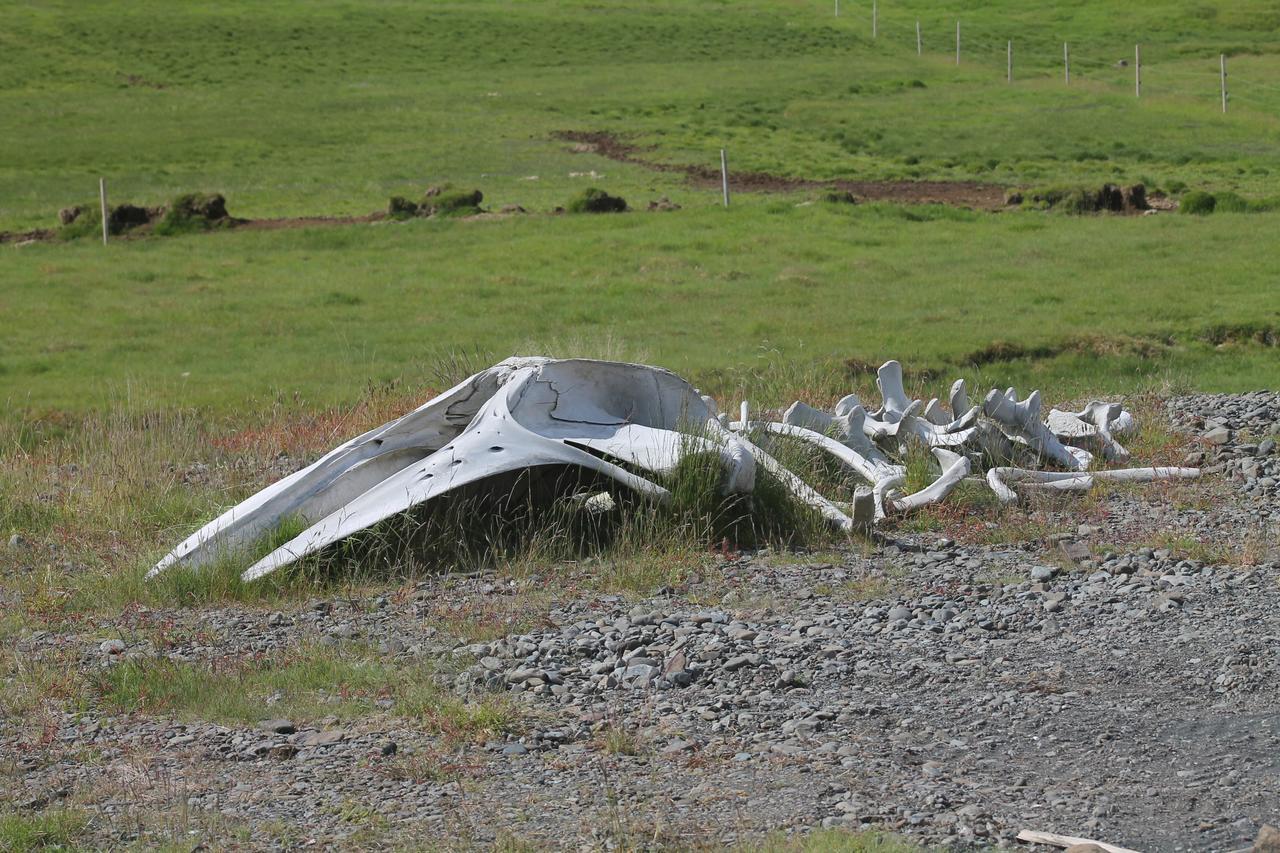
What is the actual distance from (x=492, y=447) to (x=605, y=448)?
877 millimetres

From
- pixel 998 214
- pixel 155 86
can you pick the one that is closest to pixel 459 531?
pixel 998 214

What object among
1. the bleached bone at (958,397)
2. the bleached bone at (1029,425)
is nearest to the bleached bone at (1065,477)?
the bleached bone at (1029,425)

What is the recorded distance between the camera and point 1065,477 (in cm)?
1209

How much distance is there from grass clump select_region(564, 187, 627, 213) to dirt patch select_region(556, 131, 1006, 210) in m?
5.87

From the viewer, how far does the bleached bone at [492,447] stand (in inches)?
387

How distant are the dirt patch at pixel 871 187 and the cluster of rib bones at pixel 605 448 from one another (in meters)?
22.1

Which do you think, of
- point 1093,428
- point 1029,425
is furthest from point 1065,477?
point 1093,428

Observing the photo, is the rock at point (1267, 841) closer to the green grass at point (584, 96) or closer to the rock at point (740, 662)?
the rock at point (740, 662)

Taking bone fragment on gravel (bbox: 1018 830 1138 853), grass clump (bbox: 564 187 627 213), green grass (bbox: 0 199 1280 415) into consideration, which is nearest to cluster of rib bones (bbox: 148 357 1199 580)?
green grass (bbox: 0 199 1280 415)

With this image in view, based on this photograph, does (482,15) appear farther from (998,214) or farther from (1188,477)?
(1188,477)

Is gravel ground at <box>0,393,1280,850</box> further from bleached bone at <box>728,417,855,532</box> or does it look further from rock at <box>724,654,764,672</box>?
bleached bone at <box>728,417,855,532</box>

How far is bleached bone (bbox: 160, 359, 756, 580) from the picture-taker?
9820 millimetres

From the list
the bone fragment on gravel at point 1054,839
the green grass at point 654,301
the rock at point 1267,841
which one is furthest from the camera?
the green grass at point 654,301

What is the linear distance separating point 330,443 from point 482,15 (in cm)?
7790
